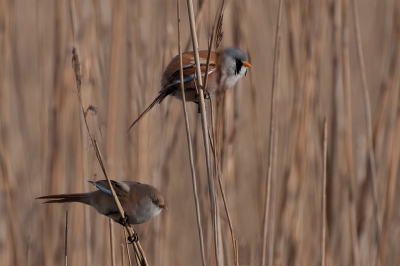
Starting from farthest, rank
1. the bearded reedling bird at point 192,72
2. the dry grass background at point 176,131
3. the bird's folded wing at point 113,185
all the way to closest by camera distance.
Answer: the dry grass background at point 176,131
the bearded reedling bird at point 192,72
the bird's folded wing at point 113,185

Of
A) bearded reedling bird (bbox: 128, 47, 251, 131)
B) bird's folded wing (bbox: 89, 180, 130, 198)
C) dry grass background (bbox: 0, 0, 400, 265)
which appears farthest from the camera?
dry grass background (bbox: 0, 0, 400, 265)

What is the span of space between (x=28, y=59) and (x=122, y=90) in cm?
61

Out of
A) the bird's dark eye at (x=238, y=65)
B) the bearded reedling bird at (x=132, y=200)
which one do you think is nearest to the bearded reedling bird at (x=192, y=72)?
the bird's dark eye at (x=238, y=65)

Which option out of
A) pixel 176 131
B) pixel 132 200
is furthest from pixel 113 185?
pixel 176 131

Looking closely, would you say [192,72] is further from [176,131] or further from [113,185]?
[113,185]

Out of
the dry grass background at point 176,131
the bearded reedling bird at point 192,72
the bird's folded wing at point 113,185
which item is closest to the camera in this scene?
the bird's folded wing at point 113,185

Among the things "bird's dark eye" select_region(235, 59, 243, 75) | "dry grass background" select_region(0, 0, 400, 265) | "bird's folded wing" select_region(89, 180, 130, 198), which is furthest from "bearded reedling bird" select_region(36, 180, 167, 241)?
"bird's dark eye" select_region(235, 59, 243, 75)

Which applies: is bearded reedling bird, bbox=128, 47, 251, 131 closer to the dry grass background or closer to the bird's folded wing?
the dry grass background

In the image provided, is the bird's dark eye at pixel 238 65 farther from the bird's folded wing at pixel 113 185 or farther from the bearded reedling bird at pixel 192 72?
the bird's folded wing at pixel 113 185

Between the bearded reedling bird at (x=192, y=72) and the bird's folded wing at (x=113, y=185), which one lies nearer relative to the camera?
the bird's folded wing at (x=113, y=185)

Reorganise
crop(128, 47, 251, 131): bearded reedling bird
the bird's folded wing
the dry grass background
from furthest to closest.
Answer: the dry grass background < crop(128, 47, 251, 131): bearded reedling bird < the bird's folded wing

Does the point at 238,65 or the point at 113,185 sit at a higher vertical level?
the point at 238,65

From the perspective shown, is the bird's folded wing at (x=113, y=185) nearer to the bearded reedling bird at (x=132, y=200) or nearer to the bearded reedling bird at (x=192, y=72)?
the bearded reedling bird at (x=132, y=200)

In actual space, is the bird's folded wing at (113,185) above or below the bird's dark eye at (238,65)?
below
